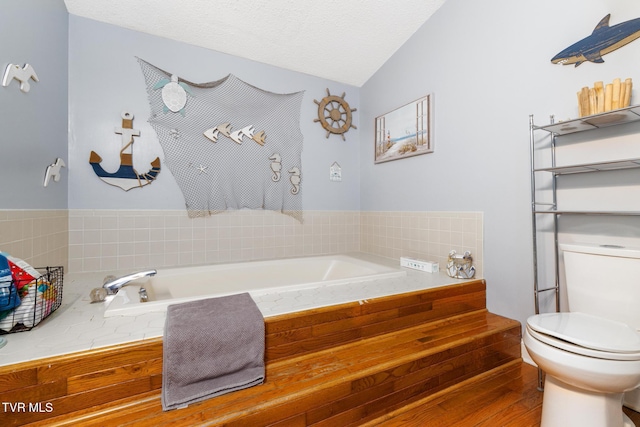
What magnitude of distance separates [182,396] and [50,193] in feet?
5.40

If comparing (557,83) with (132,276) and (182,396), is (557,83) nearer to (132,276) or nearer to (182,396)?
(182,396)

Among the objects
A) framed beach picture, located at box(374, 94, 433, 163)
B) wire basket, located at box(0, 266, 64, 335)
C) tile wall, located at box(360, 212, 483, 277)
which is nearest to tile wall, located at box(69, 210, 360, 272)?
tile wall, located at box(360, 212, 483, 277)

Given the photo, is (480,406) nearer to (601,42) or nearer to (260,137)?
(601,42)

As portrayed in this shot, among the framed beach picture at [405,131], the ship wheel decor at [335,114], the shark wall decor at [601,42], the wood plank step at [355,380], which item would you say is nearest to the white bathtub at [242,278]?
the wood plank step at [355,380]

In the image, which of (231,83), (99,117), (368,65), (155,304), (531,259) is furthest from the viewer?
(368,65)

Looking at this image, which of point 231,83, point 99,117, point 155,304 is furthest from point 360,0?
point 155,304

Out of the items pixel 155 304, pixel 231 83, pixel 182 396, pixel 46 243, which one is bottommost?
pixel 182 396

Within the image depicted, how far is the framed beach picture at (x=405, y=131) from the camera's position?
2.35 m

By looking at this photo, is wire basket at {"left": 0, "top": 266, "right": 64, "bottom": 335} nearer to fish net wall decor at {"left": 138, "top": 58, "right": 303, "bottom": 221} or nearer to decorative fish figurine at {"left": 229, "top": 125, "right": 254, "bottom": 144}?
fish net wall decor at {"left": 138, "top": 58, "right": 303, "bottom": 221}

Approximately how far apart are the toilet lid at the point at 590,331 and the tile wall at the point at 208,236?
0.79m

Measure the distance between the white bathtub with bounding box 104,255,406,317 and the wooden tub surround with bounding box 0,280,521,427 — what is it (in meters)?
0.33

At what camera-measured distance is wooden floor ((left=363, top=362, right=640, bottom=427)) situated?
1.26m

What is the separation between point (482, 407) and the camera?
53.3 inches

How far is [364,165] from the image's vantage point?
10.2ft
